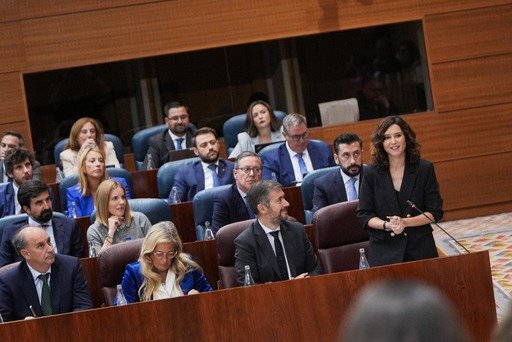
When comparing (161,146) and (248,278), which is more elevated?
(161,146)

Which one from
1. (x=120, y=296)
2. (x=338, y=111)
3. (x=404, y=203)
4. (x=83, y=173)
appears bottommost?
(x=120, y=296)

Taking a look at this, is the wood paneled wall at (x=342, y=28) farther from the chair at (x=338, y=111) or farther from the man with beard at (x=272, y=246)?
the man with beard at (x=272, y=246)

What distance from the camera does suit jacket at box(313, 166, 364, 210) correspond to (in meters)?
5.79

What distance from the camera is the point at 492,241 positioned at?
282 inches

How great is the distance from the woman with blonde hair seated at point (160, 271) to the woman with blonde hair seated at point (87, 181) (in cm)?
178

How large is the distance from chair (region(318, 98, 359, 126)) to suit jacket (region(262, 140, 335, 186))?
1.49m

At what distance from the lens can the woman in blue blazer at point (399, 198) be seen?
4500mm

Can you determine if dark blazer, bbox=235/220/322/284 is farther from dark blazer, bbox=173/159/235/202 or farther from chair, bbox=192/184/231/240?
dark blazer, bbox=173/159/235/202

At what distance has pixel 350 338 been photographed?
0.55 metres

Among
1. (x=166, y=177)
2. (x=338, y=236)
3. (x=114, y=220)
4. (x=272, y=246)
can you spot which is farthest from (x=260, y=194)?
(x=166, y=177)

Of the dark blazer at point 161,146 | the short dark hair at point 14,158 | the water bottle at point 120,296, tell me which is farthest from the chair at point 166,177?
the water bottle at point 120,296

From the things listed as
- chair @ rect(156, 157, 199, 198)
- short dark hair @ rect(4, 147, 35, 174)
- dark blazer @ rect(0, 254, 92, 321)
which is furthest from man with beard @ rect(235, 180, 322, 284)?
short dark hair @ rect(4, 147, 35, 174)

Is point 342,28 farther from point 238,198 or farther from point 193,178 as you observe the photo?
point 238,198

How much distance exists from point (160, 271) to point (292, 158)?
2.55 metres
